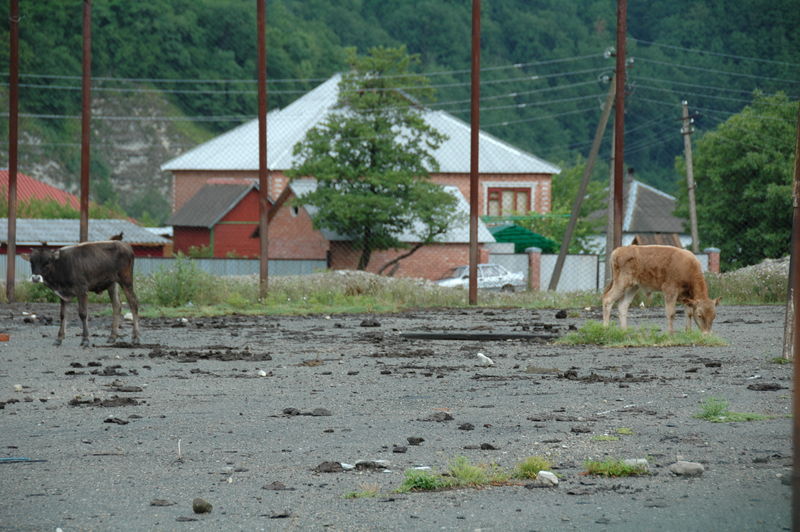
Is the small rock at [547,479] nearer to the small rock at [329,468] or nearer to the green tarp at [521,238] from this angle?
the small rock at [329,468]

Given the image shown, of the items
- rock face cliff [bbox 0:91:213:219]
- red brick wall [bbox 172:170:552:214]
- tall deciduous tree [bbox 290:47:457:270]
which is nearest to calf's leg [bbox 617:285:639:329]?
tall deciduous tree [bbox 290:47:457:270]

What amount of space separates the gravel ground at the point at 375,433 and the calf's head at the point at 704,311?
58 centimetres

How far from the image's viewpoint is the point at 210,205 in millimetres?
65000

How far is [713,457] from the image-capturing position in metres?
8.59

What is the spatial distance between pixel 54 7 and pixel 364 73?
53.9m

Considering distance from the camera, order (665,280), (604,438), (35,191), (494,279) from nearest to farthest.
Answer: (604,438) < (665,280) < (494,279) < (35,191)

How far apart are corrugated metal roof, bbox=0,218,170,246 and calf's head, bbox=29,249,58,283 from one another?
118ft

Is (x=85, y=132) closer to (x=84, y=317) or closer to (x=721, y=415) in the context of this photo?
(x=84, y=317)

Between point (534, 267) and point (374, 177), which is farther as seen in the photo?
point (374, 177)

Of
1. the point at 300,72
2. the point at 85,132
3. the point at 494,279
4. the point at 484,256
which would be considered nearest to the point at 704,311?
the point at 85,132

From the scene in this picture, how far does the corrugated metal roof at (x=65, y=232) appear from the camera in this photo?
5650 cm

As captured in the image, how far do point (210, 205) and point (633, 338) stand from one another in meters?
48.4

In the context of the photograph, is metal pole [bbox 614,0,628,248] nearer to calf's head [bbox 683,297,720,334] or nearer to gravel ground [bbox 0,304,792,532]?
calf's head [bbox 683,297,720,334]

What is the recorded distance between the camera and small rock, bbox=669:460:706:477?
791cm
